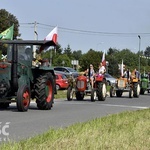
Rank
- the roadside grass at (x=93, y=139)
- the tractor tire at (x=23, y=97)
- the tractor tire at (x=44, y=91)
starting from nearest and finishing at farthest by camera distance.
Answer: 1. the roadside grass at (x=93, y=139)
2. the tractor tire at (x=23, y=97)
3. the tractor tire at (x=44, y=91)

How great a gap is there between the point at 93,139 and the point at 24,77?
7.53 m

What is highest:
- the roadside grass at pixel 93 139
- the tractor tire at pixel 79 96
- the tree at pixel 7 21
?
the tree at pixel 7 21

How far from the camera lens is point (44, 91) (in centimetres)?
1623

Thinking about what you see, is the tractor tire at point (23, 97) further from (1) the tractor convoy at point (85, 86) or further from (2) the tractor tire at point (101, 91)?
(2) the tractor tire at point (101, 91)

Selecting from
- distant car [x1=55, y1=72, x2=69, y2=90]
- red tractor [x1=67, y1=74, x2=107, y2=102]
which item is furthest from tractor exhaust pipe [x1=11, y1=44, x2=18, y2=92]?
distant car [x1=55, y1=72, x2=69, y2=90]

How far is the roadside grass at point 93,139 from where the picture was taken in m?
8.07

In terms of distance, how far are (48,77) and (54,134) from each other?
7333 millimetres

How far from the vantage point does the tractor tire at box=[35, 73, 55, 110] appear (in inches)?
637

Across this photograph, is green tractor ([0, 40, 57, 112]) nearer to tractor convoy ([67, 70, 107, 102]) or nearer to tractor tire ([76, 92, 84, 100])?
tractor convoy ([67, 70, 107, 102])

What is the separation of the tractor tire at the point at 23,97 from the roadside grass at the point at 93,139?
420cm

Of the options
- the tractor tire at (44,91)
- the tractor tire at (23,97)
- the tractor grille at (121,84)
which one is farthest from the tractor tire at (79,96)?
the tractor tire at (23,97)

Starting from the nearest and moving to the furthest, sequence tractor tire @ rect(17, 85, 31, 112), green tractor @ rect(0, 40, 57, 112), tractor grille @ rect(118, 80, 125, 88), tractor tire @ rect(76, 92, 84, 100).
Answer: tractor tire @ rect(17, 85, 31, 112)
green tractor @ rect(0, 40, 57, 112)
tractor tire @ rect(76, 92, 84, 100)
tractor grille @ rect(118, 80, 125, 88)

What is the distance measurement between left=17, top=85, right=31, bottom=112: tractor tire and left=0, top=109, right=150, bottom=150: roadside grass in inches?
166

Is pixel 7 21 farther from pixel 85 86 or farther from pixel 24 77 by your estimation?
pixel 24 77
